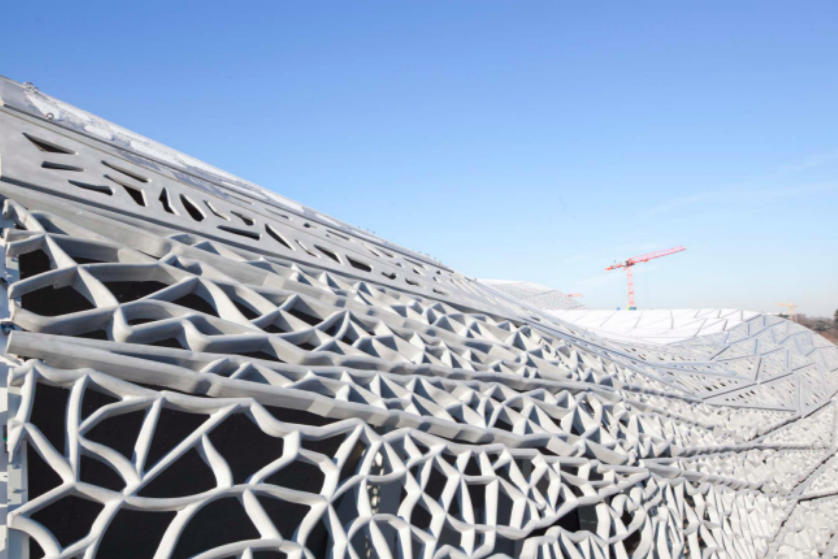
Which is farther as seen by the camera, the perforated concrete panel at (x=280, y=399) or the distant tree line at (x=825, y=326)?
the distant tree line at (x=825, y=326)

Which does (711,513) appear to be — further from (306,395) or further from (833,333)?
(833,333)

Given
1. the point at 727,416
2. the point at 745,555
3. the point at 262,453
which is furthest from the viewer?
the point at 727,416

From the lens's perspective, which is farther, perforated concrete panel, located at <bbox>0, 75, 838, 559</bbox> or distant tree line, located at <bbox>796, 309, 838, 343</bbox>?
distant tree line, located at <bbox>796, 309, 838, 343</bbox>

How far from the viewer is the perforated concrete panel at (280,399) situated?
14.3 feet

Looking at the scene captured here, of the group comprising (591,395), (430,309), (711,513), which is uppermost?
(430,309)

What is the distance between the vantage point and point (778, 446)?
14172 millimetres

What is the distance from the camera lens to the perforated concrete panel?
4.35m

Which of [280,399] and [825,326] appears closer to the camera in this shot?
[280,399]

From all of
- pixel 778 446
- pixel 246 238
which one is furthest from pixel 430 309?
pixel 778 446

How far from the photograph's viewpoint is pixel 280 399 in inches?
206

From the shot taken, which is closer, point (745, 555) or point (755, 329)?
point (745, 555)

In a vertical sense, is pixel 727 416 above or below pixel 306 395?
below

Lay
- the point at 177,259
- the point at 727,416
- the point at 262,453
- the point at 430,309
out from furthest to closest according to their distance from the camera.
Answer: the point at 727,416 < the point at 430,309 < the point at 262,453 < the point at 177,259

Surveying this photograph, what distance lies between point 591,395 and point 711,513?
3.21m
